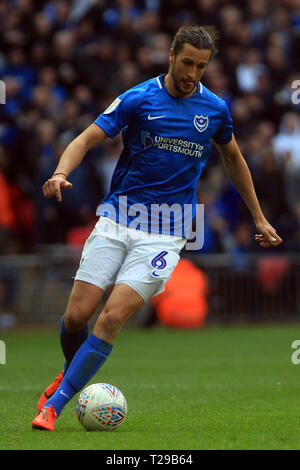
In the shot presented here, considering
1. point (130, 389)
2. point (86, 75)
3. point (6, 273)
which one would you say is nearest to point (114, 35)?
point (86, 75)

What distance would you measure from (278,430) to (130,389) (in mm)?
2831

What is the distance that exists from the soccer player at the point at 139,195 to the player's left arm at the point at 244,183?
16 centimetres

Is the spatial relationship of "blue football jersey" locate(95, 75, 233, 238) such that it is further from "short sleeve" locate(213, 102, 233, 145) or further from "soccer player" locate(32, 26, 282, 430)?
"short sleeve" locate(213, 102, 233, 145)

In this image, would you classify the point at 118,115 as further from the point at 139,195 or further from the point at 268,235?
the point at 268,235

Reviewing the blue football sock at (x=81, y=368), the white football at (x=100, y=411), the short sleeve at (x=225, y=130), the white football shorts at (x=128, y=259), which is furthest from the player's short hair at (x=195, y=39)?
the white football at (x=100, y=411)

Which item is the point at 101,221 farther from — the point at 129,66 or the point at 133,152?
the point at 129,66

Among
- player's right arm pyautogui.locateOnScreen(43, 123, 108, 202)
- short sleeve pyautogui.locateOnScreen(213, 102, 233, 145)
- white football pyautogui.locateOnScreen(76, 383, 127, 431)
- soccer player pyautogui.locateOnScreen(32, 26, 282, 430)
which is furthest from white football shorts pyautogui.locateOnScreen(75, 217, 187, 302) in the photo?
short sleeve pyautogui.locateOnScreen(213, 102, 233, 145)

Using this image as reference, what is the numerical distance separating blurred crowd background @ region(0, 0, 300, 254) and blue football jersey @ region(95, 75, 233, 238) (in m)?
8.12

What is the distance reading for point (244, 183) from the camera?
22.7 ft

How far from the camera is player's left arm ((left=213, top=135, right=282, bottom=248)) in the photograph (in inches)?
269

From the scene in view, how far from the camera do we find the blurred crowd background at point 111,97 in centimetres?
1530

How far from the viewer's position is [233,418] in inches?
261

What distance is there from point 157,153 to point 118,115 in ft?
1.29

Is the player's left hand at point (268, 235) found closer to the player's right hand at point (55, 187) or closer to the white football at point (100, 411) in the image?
the white football at point (100, 411)
